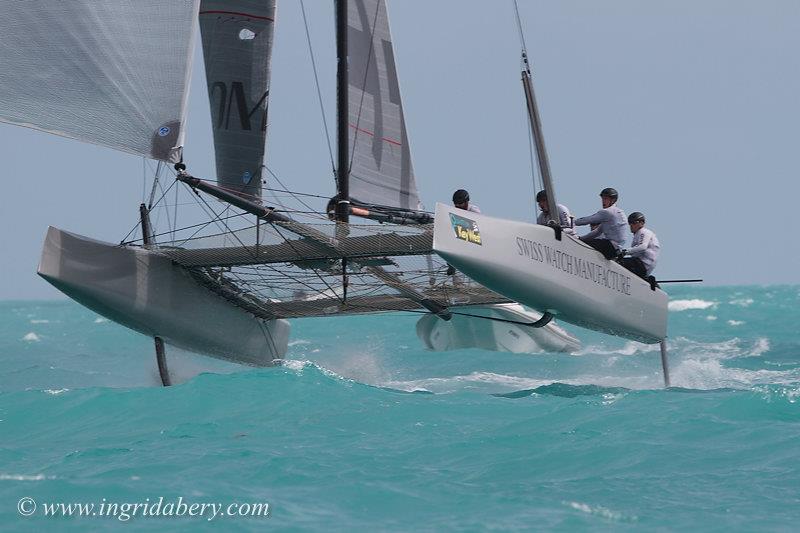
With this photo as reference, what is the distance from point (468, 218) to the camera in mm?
9758

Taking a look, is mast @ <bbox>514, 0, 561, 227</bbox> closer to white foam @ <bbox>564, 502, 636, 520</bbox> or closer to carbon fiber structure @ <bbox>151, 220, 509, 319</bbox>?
carbon fiber structure @ <bbox>151, 220, 509, 319</bbox>

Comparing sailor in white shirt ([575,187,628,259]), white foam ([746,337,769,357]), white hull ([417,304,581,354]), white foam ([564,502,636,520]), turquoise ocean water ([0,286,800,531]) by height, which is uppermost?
sailor in white shirt ([575,187,628,259])

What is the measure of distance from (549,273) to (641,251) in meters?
1.69

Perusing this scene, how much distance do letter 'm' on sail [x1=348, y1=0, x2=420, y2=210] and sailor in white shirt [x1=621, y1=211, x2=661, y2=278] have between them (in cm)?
277

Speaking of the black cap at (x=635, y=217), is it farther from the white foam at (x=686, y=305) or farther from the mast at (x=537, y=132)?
the white foam at (x=686, y=305)

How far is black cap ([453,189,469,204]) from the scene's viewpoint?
36.8 ft

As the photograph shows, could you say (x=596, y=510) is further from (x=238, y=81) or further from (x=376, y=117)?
(x=376, y=117)

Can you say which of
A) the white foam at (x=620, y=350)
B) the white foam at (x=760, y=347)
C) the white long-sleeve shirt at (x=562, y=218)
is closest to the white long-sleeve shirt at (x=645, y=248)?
the white long-sleeve shirt at (x=562, y=218)

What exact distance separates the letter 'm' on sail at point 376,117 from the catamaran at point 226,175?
0.06ft

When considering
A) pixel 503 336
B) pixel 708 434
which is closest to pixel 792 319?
pixel 503 336

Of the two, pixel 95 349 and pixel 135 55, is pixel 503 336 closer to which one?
pixel 135 55

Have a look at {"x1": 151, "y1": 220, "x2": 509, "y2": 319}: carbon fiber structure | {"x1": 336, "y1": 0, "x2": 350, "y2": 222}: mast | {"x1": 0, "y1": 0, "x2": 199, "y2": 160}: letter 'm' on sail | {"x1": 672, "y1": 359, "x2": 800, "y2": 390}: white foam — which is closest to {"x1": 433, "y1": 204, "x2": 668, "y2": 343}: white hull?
{"x1": 151, "y1": 220, "x2": 509, "y2": 319}: carbon fiber structure

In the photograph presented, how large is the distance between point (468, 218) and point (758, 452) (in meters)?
2.70

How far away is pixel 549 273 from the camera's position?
34.3 ft
